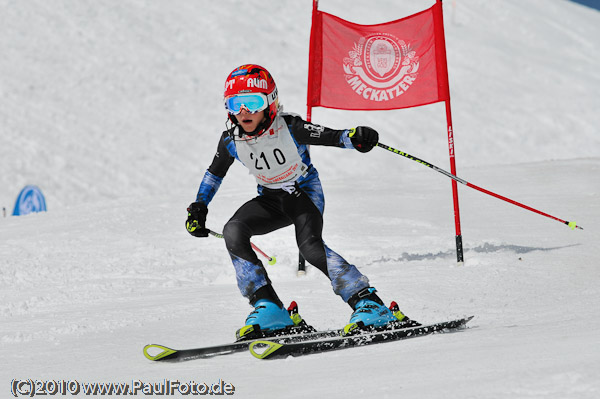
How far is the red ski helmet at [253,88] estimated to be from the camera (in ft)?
14.3

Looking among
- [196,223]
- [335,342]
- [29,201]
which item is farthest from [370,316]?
[29,201]

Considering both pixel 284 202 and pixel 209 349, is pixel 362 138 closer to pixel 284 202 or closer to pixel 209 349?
pixel 284 202

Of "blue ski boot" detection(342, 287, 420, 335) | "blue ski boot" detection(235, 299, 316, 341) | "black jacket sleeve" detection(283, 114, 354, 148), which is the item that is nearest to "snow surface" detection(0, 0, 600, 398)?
"blue ski boot" detection(342, 287, 420, 335)

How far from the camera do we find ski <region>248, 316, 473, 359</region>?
3645mm

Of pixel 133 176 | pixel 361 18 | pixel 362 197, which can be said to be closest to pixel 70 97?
pixel 133 176

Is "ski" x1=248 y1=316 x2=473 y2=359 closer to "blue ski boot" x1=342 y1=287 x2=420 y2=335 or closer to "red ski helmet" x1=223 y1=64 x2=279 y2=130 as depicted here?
"blue ski boot" x1=342 y1=287 x2=420 y2=335

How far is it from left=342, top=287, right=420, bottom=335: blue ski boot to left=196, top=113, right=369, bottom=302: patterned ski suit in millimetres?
62

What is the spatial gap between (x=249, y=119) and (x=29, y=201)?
49.4 ft

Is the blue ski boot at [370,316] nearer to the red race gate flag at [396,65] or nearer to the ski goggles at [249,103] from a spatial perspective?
the ski goggles at [249,103]

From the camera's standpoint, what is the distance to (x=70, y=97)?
26203 mm

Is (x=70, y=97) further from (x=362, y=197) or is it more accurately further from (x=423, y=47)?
(x=423, y=47)

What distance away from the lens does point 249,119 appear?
4348mm

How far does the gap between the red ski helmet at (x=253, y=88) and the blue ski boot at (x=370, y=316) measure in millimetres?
1209

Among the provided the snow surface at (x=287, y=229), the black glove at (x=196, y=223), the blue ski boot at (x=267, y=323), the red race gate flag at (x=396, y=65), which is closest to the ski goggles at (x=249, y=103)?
the black glove at (x=196, y=223)
